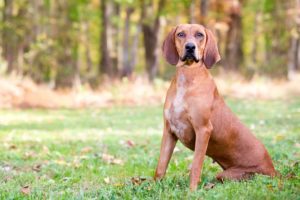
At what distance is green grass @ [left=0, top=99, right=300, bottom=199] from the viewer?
554cm

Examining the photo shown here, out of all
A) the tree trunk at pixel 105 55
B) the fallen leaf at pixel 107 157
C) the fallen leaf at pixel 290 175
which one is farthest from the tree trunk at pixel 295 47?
Result: the fallen leaf at pixel 290 175

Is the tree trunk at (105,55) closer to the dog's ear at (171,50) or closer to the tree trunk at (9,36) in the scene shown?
the tree trunk at (9,36)

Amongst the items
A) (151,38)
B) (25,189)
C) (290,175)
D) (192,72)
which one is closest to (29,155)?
(25,189)

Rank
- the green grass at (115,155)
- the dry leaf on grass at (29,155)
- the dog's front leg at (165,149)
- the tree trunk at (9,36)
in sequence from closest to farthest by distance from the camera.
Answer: the green grass at (115,155)
the dog's front leg at (165,149)
the dry leaf on grass at (29,155)
the tree trunk at (9,36)

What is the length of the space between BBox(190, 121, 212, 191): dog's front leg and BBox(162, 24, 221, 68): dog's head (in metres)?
0.71

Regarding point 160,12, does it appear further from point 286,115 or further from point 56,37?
point 286,115

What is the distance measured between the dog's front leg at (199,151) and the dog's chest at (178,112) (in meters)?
0.19

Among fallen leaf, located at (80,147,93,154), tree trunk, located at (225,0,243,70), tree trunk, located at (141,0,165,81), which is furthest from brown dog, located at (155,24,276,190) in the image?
tree trunk, located at (225,0,243,70)

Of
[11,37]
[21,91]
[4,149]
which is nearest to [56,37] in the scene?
[11,37]

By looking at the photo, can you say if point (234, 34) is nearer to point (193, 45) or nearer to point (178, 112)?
point (193, 45)

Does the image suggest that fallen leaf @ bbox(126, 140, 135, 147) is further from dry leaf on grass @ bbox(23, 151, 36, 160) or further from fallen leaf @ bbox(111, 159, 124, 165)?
dry leaf on grass @ bbox(23, 151, 36, 160)

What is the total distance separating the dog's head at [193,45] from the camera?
19.5 ft

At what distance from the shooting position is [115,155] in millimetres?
8930

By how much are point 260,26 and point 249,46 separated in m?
17.5
